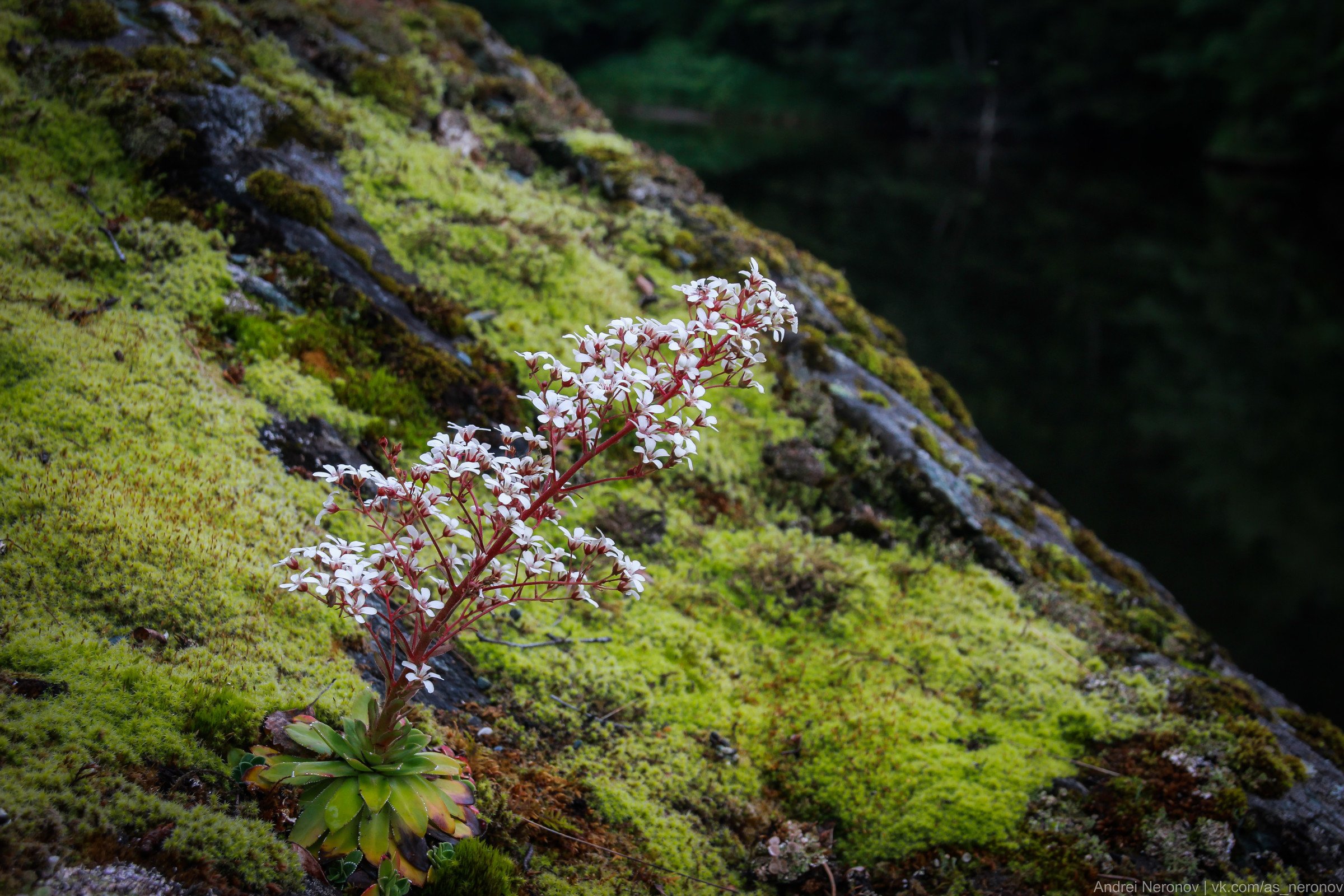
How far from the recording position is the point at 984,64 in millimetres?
50219

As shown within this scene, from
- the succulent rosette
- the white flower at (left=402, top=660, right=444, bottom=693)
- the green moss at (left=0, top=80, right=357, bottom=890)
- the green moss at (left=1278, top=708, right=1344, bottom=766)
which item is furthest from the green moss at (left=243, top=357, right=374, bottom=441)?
the green moss at (left=1278, top=708, right=1344, bottom=766)

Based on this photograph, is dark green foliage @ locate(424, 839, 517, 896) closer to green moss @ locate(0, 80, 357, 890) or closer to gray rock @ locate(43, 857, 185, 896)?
green moss @ locate(0, 80, 357, 890)

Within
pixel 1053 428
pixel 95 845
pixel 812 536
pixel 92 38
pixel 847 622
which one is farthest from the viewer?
pixel 1053 428

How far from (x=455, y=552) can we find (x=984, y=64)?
57259mm

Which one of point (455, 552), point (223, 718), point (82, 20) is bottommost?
point (223, 718)

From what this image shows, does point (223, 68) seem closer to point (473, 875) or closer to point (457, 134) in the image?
point (457, 134)

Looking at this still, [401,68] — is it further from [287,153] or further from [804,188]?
[804,188]

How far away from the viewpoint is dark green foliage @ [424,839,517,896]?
10.9 ft

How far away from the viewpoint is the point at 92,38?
293 inches

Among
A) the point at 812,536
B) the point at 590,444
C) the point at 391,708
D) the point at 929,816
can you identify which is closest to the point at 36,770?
the point at 391,708

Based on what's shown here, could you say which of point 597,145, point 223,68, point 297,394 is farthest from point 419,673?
point 597,145

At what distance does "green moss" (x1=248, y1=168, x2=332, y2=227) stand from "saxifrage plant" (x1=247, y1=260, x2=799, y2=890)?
4.36 metres

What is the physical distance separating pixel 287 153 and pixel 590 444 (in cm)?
588

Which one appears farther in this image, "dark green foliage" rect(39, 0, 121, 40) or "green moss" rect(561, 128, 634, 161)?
"green moss" rect(561, 128, 634, 161)
